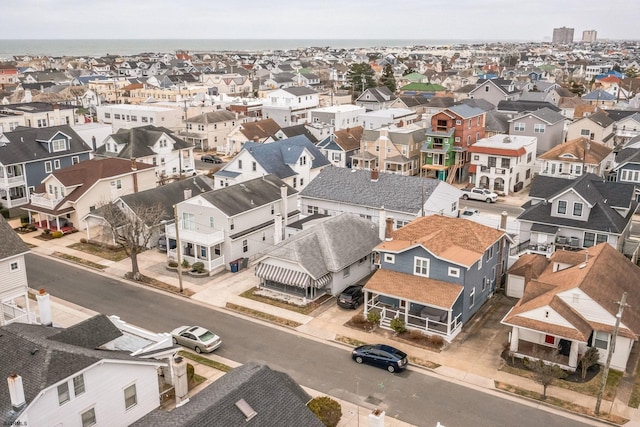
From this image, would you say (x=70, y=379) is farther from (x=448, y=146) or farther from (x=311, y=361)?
(x=448, y=146)

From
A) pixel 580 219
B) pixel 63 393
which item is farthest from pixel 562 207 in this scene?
pixel 63 393

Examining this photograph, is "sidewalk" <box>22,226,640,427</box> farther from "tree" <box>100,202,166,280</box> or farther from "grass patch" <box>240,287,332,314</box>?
"tree" <box>100,202,166,280</box>

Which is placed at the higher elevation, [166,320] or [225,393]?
[225,393]

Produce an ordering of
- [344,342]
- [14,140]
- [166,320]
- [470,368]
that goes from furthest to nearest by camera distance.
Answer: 1. [14,140]
2. [166,320]
3. [344,342]
4. [470,368]

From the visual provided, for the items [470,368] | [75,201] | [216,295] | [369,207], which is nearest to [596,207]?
[369,207]

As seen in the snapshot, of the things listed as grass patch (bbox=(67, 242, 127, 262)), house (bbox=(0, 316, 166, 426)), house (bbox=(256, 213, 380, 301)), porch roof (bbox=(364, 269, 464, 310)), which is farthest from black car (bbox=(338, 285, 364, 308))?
grass patch (bbox=(67, 242, 127, 262))

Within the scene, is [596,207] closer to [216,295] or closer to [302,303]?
[302,303]
